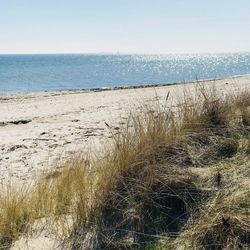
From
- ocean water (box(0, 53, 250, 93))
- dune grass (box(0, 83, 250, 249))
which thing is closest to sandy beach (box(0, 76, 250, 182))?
dune grass (box(0, 83, 250, 249))

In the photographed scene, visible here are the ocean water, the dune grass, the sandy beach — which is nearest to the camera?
the dune grass

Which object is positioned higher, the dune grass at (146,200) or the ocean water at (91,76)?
the dune grass at (146,200)

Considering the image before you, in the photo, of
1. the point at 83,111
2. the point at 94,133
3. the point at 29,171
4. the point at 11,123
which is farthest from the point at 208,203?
the point at 83,111

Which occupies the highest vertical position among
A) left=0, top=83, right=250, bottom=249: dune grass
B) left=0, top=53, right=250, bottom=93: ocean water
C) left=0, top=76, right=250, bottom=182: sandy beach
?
left=0, top=83, right=250, bottom=249: dune grass

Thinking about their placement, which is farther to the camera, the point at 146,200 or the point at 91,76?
the point at 91,76

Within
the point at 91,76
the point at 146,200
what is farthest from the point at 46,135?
the point at 91,76

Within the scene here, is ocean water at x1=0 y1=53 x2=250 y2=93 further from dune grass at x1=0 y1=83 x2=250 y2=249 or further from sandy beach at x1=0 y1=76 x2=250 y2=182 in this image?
dune grass at x1=0 y1=83 x2=250 y2=249

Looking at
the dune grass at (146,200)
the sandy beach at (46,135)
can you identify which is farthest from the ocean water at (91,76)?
the dune grass at (146,200)

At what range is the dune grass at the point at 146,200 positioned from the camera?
2.76 m

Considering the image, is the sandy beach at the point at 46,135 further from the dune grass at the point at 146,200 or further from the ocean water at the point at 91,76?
the ocean water at the point at 91,76

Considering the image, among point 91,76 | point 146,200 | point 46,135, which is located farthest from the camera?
point 91,76

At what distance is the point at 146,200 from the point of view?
3.10 m

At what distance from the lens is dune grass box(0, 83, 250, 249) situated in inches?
108

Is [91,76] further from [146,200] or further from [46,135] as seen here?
[146,200]
